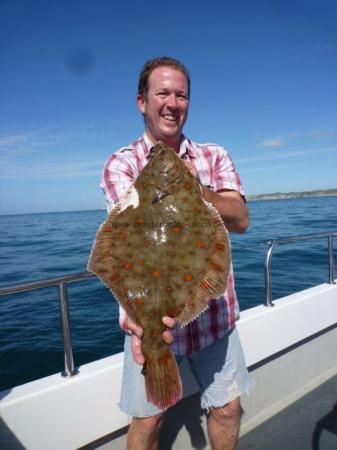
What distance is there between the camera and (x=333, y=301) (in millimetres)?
4340

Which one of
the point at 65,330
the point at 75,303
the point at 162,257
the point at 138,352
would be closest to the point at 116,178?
the point at 162,257

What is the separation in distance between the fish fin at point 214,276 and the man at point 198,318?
0.66 ft

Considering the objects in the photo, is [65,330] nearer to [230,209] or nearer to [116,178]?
[116,178]

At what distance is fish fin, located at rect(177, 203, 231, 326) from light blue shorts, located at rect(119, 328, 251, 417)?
0.66 meters

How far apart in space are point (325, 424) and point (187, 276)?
259cm

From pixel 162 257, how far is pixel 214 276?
298mm

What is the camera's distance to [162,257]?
181 centimetres

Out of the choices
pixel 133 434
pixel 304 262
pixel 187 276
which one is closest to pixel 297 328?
pixel 133 434

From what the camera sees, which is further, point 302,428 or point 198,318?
point 302,428

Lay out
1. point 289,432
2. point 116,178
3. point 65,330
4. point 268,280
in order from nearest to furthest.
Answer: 1. point 116,178
2. point 65,330
3. point 289,432
4. point 268,280

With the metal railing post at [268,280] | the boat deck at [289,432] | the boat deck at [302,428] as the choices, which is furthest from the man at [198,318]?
the metal railing post at [268,280]

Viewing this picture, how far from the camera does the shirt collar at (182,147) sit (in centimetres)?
229

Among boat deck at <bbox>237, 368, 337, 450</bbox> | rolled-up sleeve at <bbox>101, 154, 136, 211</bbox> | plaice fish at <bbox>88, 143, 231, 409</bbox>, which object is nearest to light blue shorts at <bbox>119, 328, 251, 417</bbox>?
plaice fish at <bbox>88, 143, 231, 409</bbox>

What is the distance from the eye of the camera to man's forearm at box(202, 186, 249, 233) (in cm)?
189
